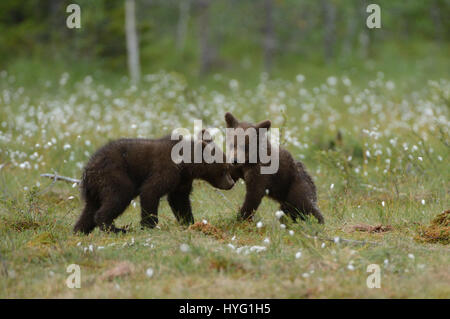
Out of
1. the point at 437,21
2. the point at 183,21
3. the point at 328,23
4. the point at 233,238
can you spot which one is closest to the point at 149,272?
the point at 233,238

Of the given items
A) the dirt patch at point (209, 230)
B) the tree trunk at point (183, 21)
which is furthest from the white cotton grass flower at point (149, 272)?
the tree trunk at point (183, 21)

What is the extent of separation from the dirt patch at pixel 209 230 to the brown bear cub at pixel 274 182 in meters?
0.64

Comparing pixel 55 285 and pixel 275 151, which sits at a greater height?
pixel 275 151

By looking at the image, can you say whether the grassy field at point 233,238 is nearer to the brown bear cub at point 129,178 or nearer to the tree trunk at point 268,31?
the brown bear cub at point 129,178

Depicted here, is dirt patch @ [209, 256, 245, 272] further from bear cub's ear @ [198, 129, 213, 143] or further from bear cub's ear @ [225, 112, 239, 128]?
bear cub's ear @ [225, 112, 239, 128]

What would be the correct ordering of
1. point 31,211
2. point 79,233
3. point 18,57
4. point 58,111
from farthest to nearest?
point 18,57 < point 58,111 < point 31,211 < point 79,233

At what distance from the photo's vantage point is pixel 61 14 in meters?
30.0

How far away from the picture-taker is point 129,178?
731 cm

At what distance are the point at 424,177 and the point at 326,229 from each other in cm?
317

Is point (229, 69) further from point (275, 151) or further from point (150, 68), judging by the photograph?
point (275, 151)

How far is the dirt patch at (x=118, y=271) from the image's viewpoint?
18.2 ft

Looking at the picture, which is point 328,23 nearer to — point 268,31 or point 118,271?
point 268,31

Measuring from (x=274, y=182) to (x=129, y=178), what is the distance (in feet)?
6.28
